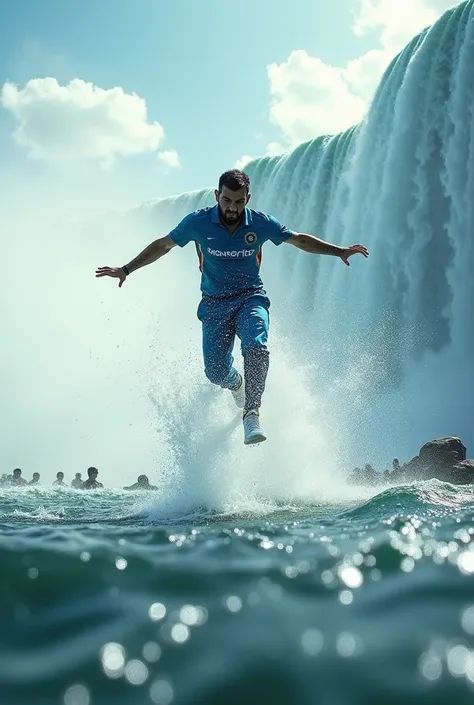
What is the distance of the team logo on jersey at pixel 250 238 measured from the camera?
5328mm

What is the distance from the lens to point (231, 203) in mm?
5102

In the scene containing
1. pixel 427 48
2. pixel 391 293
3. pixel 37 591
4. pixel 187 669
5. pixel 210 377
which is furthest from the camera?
pixel 391 293

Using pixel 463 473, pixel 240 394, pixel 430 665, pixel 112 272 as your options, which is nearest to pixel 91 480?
pixel 463 473

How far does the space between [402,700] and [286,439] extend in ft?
20.8

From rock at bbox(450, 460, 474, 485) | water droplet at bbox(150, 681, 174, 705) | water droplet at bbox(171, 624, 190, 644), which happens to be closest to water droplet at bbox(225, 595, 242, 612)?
water droplet at bbox(171, 624, 190, 644)

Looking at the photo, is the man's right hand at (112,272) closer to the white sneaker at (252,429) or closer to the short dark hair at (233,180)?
the short dark hair at (233,180)

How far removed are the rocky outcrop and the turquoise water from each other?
30.7 feet

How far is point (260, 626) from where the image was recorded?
1.46m

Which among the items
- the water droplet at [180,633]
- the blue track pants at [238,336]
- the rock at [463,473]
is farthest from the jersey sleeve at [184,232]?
the rock at [463,473]

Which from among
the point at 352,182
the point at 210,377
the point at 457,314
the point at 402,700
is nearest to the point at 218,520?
the point at 210,377

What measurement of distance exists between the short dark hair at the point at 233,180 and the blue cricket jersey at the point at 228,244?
13.5 inches

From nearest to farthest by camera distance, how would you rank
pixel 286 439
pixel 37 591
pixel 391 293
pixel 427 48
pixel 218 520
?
1. pixel 37 591
2. pixel 218 520
3. pixel 286 439
4. pixel 427 48
5. pixel 391 293

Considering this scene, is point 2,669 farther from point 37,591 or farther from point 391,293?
point 391,293

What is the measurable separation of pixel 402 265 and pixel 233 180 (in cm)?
1609
